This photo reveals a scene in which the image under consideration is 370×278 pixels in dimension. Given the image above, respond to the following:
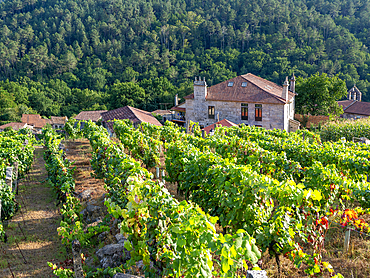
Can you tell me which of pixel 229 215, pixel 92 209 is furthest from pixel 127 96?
pixel 229 215

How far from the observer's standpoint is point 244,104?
96.2 ft

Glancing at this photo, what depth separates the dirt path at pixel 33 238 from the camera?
741cm

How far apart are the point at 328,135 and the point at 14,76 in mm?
103826

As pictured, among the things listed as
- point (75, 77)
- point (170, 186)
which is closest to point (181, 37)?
point (75, 77)

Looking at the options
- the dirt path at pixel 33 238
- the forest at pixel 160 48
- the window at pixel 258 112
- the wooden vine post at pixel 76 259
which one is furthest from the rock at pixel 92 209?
the forest at pixel 160 48

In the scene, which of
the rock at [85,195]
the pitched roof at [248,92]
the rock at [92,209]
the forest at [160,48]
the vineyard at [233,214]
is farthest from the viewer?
the forest at [160,48]

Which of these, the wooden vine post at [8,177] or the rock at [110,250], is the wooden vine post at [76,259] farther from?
the wooden vine post at [8,177]

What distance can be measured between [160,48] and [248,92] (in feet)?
289

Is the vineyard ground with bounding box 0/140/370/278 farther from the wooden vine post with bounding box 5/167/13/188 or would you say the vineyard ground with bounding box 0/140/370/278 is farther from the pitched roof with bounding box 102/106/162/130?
the pitched roof with bounding box 102/106/162/130

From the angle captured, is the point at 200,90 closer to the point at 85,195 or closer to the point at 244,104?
the point at 244,104

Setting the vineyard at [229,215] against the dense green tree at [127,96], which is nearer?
the vineyard at [229,215]

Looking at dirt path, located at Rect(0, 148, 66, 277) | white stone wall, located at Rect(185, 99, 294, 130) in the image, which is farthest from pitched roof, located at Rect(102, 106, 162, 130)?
dirt path, located at Rect(0, 148, 66, 277)

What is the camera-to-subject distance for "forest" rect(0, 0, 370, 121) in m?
76.6

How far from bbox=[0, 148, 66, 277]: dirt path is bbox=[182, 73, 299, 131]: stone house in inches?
715
